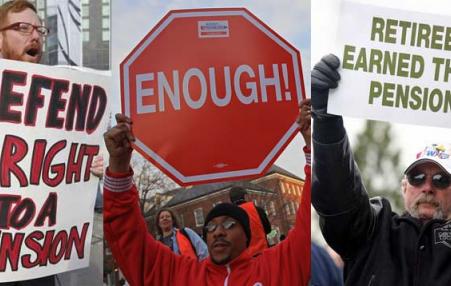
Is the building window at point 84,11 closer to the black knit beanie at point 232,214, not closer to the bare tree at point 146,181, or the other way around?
the bare tree at point 146,181

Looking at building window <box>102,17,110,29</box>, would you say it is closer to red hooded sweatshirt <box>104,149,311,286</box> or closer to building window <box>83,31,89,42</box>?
building window <box>83,31,89,42</box>

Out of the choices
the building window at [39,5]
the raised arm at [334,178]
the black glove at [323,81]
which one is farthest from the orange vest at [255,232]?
the building window at [39,5]

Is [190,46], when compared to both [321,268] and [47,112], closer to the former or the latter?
[47,112]

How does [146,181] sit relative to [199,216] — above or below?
above

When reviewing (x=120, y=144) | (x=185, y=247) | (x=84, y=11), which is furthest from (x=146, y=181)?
(x=84, y=11)

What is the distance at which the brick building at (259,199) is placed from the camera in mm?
3699

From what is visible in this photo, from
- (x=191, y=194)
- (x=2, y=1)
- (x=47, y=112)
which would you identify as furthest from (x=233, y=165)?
(x=2, y=1)

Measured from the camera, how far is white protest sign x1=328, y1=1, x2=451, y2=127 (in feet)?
13.2

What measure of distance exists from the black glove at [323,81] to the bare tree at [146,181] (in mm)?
703

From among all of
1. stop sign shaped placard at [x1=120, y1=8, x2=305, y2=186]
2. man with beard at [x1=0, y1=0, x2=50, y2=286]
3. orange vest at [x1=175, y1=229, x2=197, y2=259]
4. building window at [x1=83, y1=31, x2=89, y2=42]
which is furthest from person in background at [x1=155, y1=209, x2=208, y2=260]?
building window at [x1=83, y1=31, x2=89, y2=42]

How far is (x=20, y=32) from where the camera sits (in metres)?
3.59

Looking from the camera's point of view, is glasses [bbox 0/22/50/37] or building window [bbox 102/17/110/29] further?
building window [bbox 102/17/110/29]

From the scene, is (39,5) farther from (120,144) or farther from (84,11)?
(120,144)

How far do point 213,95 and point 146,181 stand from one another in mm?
409
